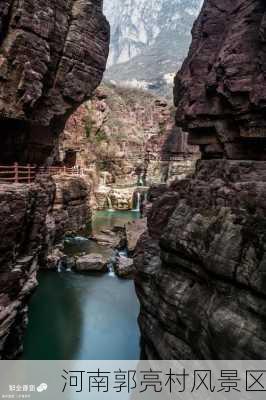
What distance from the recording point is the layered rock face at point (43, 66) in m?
16.9

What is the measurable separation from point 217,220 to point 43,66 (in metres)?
13.6

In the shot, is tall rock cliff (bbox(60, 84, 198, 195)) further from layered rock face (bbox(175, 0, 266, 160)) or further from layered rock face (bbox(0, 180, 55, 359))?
layered rock face (bbox(175, 0, 266, 160))

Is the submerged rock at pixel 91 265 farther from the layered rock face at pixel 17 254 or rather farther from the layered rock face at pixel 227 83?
the layered rock face at pixel 227 83

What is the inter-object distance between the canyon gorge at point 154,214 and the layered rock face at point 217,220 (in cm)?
4

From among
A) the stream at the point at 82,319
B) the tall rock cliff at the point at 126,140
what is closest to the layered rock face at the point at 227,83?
the stream at the point at 82,319

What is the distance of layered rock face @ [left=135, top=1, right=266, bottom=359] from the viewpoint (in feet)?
27.9

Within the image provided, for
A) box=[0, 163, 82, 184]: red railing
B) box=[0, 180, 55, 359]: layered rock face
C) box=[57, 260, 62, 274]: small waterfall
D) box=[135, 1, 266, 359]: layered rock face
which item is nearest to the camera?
box=[135, 1, 266, 359]: layered rock face

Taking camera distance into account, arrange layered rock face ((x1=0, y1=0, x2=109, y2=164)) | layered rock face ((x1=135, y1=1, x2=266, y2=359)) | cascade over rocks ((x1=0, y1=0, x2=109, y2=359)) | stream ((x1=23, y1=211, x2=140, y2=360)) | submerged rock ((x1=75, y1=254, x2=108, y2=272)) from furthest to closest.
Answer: submerged rock ((x1=75, y1=254, x2=108, y2=272))
stream ((x1=23, y1=211, x2=140, y2=360))
layered rock face ((x1=0, y1=0, x2=109, y2=164))
cascade over rocks ((x1=0, y1=0, x2=109, y2=359))
layered rock face ((x1=135, y1=1, x2=266, y2=359))

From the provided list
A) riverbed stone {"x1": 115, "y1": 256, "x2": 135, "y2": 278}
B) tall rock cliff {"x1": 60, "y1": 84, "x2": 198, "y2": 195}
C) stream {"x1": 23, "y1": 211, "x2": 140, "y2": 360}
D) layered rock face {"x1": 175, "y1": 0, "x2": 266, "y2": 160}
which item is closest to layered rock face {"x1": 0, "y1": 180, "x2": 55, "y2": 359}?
stream {"x1": 23, "y1": 211, "x2": 140, "y2": 360}

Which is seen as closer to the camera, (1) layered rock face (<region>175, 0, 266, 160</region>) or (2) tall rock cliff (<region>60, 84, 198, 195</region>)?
(1) layered rock face (<region>175, 0, 266, 160</region>)

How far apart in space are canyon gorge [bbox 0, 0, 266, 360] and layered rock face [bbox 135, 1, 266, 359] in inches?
1.8

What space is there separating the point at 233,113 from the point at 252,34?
8.94 ft

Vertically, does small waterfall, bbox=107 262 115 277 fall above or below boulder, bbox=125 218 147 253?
below

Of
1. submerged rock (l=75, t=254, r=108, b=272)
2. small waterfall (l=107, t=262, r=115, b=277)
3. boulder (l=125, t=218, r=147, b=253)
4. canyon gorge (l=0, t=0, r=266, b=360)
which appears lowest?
small waterfall (l=107, t=262, r=115, b=277)
